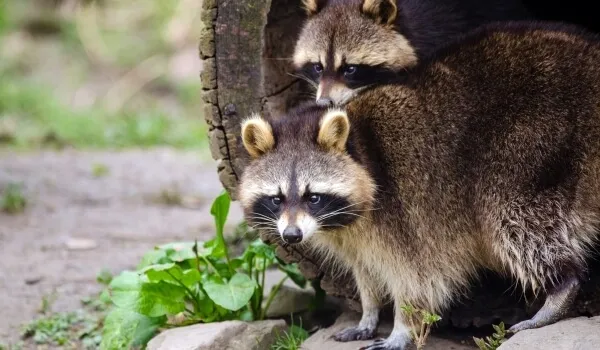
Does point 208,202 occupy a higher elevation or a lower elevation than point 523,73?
lower

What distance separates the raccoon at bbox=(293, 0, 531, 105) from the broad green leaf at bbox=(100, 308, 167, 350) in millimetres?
1336

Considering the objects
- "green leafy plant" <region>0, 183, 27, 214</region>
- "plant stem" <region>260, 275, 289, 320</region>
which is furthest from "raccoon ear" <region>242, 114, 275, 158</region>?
"green leafy plant" <region>0, 183, 27, 214</region>

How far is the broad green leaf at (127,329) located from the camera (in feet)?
14.1

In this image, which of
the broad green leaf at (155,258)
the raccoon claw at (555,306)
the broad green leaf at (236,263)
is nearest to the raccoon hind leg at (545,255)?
the raccoon claw at (555,306)

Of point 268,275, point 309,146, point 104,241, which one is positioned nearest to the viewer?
point 309,146

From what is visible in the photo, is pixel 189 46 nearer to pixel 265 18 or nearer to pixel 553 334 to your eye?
pixel 265 18

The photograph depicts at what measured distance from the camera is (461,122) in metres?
3.98

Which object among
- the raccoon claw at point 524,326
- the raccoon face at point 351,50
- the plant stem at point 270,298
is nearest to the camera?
the raccoon claw at point 524,326

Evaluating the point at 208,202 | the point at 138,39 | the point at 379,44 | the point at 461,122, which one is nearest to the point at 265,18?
the point at 379,44

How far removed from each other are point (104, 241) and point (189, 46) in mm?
7522

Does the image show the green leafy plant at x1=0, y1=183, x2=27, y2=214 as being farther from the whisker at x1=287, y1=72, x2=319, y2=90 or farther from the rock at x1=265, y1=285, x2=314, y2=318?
the whisker at x1=287, y1=72, x2=319, y2=90

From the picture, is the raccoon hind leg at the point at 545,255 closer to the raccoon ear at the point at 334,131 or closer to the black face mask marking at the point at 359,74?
the raccoon ear at the point at 334,131

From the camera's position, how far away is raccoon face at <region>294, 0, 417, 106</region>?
14.5 feet

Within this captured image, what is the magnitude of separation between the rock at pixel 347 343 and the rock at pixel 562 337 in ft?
1.78
